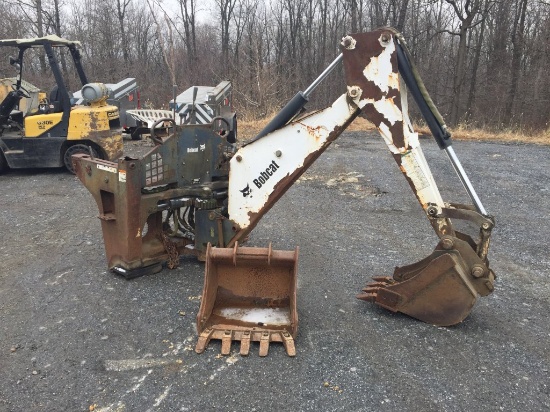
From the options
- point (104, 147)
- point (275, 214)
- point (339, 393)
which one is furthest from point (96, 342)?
point (104, 147)

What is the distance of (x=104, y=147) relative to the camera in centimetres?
831

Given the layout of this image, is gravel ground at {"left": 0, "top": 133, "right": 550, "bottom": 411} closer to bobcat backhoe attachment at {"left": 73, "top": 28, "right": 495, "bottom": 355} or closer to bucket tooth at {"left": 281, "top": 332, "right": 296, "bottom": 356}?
bucket tooth at {"left": 281, "top": 332, "right": 296, "bottom": 356}

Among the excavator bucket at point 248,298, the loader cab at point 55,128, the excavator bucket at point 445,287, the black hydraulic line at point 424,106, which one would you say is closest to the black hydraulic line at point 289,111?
the black hydraulic line at point 424,106

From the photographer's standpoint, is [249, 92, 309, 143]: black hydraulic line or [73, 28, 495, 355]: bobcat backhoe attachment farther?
[249, 92, 309, 143]: black hydraulic line

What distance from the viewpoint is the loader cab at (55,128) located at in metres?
8.12

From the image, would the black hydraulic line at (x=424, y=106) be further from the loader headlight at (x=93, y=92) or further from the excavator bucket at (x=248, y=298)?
the loader headlight at (x=93, y=92)

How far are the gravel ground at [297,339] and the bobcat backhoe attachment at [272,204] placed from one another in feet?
0.57

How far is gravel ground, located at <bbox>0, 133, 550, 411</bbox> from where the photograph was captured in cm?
261

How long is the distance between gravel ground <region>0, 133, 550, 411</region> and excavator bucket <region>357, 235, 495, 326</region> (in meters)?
0.12

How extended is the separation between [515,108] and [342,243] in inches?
889

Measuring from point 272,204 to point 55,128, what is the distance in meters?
5.95

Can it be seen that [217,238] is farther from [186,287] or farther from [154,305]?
[154,305]

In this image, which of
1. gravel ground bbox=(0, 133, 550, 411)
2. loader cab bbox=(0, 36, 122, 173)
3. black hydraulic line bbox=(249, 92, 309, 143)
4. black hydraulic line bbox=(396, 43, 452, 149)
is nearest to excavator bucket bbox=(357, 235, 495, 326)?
gravel ground bbox=(0, 133, 550, 411)

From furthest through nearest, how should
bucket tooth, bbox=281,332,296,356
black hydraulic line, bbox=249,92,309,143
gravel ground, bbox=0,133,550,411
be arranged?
black hydraulic line, bbox=249,92,309,143 < bucket tooth, bbox=281,332,296,356 < gravel ground, bbox=0,133,550,411
